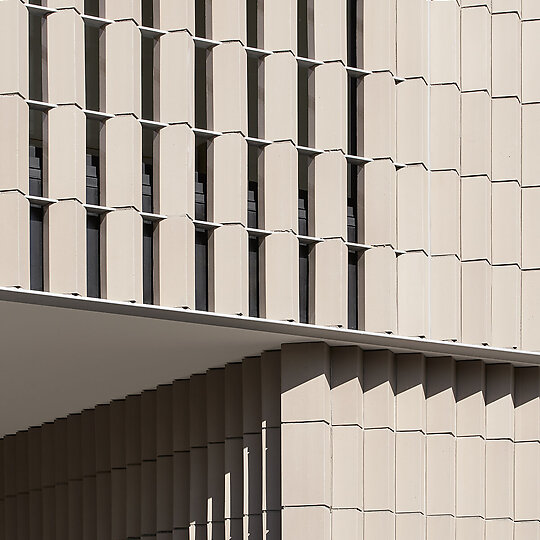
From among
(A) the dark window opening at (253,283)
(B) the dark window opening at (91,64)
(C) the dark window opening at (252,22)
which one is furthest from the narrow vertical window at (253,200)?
(B) the dark window opening at (91,64)

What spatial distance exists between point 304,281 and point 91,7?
5.06 m

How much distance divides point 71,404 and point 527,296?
888cm

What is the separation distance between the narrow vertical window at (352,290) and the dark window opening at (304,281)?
0.67 metres

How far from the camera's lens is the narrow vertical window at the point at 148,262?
2206cm

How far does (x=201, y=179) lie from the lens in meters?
22.9

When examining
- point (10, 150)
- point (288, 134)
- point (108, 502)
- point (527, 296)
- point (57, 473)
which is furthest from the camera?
point (57, 473)

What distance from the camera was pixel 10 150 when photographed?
20.9 meters

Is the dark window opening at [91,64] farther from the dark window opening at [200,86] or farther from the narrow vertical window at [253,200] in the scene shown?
the narrow vertical window at [253,200]

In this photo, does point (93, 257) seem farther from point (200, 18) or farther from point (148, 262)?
point (200, 18)

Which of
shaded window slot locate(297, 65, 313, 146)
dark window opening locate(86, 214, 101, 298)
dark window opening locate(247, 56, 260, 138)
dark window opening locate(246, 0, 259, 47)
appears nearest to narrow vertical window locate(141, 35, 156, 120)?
dark window opening locate(247, 56, 260, 138)

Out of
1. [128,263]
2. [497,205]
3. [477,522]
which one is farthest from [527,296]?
[128,263]

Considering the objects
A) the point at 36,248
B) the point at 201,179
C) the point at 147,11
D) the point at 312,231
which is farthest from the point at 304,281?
the point at 147,11

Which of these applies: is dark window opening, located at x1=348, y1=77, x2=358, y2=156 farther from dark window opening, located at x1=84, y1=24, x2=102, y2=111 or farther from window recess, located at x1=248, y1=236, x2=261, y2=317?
dark window opening, located at x1=84, y1=24, x2=102, y2=111

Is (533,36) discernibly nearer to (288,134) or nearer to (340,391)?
(288,134)
